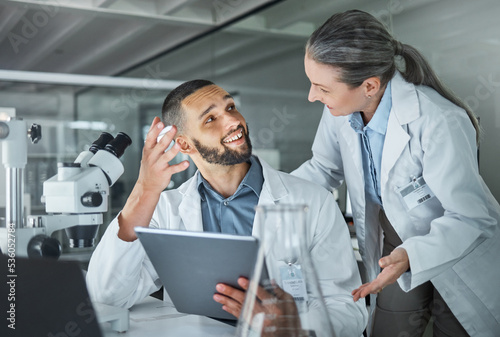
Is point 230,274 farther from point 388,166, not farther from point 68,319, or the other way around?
point 388,166

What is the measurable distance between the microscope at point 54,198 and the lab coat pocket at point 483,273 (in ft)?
3.48

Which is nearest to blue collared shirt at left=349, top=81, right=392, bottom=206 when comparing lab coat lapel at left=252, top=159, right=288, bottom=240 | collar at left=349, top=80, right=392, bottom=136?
collar at left=349, top=80, right=392, bottom=136

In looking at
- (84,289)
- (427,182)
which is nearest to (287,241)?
(84,289)

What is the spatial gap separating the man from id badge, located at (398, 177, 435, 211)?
0.22 m

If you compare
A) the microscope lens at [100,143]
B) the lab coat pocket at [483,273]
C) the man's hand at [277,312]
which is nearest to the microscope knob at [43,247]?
the microscope lens at [100,143]

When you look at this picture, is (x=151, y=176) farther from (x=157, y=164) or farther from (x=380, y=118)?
(x=380, y=118)

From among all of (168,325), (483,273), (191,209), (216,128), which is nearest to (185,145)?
(216,128)

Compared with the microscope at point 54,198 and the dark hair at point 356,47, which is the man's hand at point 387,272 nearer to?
the dark hair at point 356,47

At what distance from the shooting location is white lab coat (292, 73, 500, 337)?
4.65ft

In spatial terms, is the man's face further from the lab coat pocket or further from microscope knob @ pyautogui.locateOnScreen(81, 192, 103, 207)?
the lab coat pocket

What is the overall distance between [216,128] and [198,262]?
0.81 meters

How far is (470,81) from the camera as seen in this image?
9.10 ft

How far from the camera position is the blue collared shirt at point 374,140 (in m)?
1.68

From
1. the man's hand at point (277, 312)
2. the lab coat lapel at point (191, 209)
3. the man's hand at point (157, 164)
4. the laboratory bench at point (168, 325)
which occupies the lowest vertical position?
the laboratory bench at point (168, 325)
